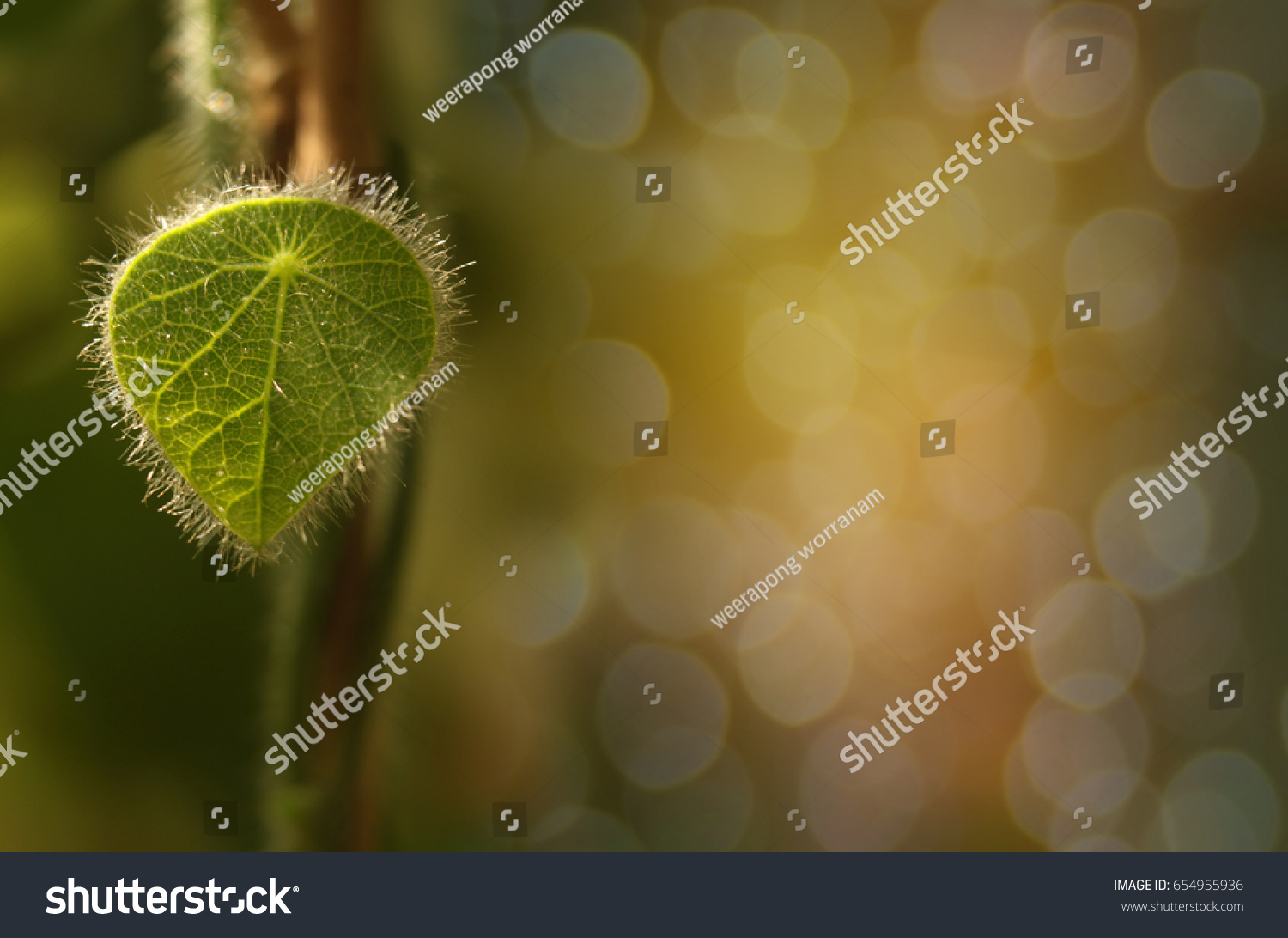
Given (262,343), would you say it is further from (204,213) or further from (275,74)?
(275,74)

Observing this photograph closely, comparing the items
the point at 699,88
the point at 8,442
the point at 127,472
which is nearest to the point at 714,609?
the point at 699,88

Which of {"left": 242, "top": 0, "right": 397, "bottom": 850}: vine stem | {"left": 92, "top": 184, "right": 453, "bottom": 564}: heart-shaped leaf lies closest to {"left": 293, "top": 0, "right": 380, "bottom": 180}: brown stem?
{"left": 242, "top": 0, "right": 397, "bottom": 850}: vine stem

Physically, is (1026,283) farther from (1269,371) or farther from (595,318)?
(595,318)

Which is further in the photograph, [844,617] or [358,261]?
[844,617]

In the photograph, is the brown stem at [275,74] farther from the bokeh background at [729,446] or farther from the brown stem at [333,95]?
the bokeh background at [729,446]

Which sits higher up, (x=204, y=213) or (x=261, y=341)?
(x=204, y=213)

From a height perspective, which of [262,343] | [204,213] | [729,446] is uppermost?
[204,213]

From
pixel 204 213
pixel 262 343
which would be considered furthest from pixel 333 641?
pixel 204 213

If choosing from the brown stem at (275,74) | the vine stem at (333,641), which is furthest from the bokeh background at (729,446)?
the brown stem at (275,74)
